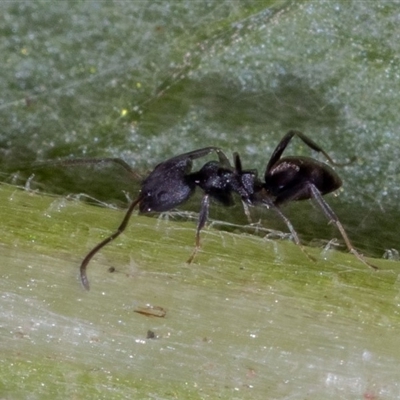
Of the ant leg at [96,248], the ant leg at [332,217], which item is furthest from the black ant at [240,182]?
the ant leg at [96,248]

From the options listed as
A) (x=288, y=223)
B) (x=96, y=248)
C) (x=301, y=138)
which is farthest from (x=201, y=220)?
(x=301, y=138)

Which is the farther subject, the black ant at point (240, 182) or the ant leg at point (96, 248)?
the black ant at point (240, 182)

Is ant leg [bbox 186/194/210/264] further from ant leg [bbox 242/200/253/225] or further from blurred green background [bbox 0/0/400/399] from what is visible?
ant leg [bbox 242/200/253/225]

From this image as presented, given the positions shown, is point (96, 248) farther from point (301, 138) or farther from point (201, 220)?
point (301, 138)

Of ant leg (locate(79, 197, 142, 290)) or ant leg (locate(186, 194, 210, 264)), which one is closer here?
ant leg (locate(79, 197, 142, 290))

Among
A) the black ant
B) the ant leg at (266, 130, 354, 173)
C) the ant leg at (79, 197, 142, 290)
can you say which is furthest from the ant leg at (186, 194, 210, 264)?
the ant leg at (266, 130, 354, 173)

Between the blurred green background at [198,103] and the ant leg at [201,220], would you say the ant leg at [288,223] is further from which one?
the ant leg at [201,220]

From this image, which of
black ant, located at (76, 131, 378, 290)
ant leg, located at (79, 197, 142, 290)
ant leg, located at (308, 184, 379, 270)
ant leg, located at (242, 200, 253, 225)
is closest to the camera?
ant leg, located at (79, 197, 142, 290)

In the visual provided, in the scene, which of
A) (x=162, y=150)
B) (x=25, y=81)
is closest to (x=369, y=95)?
(x=162, y=150)
